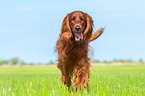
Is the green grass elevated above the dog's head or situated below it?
below

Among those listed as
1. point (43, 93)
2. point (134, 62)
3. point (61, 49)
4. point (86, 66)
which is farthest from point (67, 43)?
point (134, 62)

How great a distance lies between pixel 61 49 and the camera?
15.1 feet

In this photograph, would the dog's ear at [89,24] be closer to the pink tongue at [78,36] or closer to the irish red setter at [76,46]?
the irish red setter at [76,46]

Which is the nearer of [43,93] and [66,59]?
[43,93]

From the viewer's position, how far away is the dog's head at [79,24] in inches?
161

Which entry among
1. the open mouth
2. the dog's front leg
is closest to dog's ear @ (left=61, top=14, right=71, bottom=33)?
the open mouth

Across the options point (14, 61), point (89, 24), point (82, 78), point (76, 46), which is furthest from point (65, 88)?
point (14, 61)

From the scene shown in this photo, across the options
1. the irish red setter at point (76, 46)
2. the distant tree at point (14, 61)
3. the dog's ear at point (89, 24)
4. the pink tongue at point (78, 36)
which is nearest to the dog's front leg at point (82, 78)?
the irish red setter at point (76, 46)

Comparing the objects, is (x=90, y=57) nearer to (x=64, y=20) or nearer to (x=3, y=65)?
(x=64, y=20)

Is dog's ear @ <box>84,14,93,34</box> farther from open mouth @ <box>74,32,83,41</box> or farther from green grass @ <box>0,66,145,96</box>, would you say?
green grass @ <box>0,66,145,96</box>

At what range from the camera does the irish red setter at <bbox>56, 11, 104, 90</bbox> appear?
4.14m

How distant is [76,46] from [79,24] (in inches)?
22.9

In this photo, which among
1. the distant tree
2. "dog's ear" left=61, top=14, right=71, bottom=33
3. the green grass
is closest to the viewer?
the green grass

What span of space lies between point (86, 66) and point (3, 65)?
28.6m
